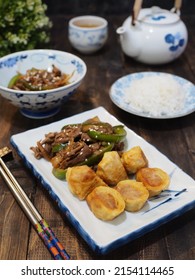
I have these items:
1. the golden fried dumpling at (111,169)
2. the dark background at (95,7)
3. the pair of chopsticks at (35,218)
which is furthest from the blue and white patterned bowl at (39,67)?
the dark background at (95,7)

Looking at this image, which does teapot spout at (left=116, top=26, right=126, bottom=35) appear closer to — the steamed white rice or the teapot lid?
the teapot lid

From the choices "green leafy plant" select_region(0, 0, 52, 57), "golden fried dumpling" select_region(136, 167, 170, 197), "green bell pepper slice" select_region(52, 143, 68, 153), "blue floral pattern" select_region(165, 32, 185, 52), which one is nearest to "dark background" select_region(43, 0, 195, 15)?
"green leafy plant" select_region(0, 0, 52, 57)

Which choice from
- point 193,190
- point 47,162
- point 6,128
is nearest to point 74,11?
point 6,128

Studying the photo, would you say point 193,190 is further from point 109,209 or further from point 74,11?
point 74,11

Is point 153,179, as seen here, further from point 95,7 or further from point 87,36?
point 95,7

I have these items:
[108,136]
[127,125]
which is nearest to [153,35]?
[127,125]
